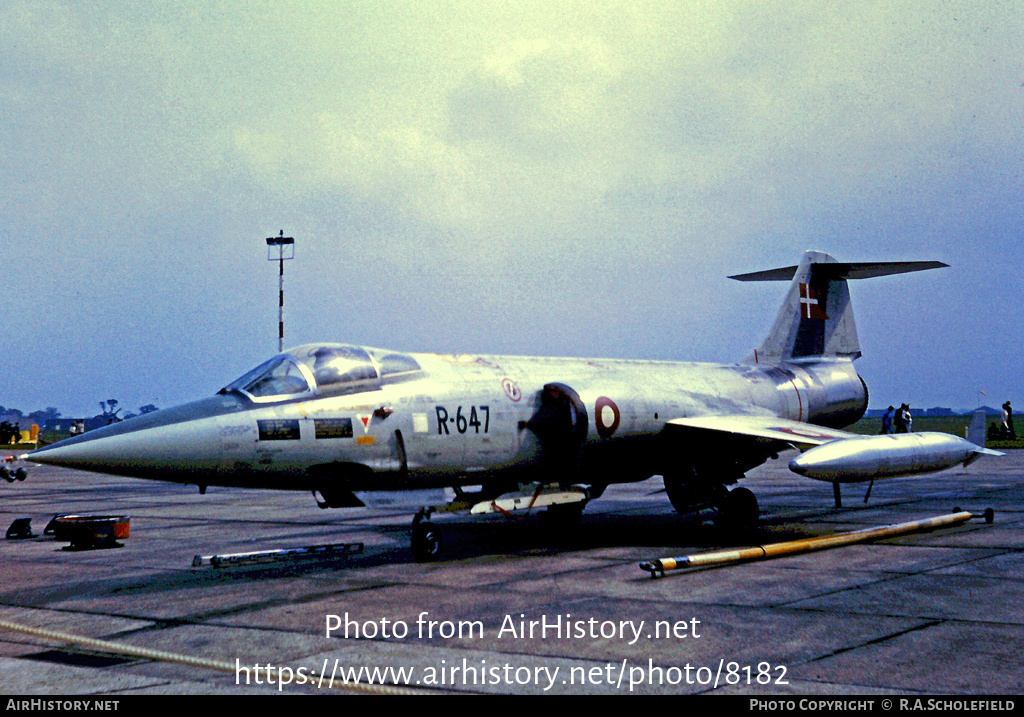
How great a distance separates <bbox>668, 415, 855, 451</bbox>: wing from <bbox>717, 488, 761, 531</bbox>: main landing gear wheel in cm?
96

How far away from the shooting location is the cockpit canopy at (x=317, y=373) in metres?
10.3

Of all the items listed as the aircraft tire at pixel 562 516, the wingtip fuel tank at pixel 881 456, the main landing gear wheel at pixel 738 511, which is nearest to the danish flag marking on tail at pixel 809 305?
the wingtip fuel tank at pixel 881 456

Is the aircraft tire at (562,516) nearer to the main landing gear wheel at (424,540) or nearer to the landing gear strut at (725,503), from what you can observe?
the landing gear strut at (725,503)

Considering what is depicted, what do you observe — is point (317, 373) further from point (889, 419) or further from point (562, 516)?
point (889, 419)

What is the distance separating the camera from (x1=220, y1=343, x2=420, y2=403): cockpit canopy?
33.9 feet

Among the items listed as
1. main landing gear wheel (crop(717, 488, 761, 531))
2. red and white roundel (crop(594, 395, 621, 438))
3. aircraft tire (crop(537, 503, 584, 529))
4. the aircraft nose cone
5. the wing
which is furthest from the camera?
aircraft tire (crop(537, 503, 584, 529))

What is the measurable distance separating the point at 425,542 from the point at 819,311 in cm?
1010

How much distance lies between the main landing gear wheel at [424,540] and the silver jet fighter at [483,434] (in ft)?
0.06

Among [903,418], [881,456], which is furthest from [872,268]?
[903,418]

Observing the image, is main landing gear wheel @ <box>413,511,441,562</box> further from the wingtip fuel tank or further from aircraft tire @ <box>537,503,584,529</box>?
the wingtip fuel tank

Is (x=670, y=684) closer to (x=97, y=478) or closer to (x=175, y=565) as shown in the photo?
(x=175, y=565)

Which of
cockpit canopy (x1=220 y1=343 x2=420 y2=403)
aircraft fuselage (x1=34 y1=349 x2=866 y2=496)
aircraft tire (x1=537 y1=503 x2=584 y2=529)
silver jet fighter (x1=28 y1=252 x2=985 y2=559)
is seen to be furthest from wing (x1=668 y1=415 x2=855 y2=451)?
cockpit canopy (x1=220 y1=343 x2=420 y2=403)

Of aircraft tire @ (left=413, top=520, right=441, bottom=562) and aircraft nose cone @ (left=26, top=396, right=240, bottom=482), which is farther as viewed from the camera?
aircraft tire @ (left=413, top=520, right=441, bottom=562)
